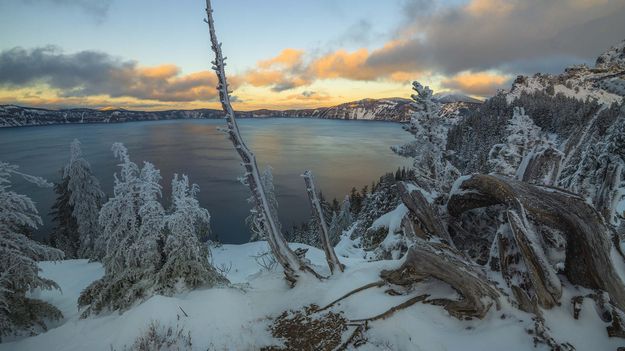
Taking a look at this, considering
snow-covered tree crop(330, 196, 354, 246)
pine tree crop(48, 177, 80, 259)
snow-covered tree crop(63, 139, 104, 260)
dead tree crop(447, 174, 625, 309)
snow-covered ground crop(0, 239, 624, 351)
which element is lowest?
snow-covered tree crop(330, 196, 354, 246)

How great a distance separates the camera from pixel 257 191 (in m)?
7.27

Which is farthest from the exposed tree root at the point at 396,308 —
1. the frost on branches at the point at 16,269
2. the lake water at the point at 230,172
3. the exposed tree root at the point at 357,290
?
the lake water at the point at 230,172

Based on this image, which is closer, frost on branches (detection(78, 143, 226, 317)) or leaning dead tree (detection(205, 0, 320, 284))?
leaning dead tree (detection(205, 0, 320, 284))

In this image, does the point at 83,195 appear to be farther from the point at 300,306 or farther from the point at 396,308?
the point at 396,308

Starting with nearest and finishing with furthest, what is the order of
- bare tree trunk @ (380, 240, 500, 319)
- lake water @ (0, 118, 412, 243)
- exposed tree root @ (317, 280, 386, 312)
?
bare tree trunk @ (380, 240, 500, 319), exposed tree root @ (317, 280, 386, 312), lake water @ (0, 118, 412, 243)

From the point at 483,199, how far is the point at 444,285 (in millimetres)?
1675

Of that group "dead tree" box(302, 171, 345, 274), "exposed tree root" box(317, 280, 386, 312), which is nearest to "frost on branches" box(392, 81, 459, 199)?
"dead tree" box(302, 171, 345, 274)

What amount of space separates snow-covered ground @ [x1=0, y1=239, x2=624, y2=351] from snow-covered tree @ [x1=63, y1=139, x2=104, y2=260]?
941 inches

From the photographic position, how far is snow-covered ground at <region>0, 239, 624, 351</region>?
4.18 meters

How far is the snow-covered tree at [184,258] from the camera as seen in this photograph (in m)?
7.82

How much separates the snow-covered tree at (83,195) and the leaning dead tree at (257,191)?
25002 mm

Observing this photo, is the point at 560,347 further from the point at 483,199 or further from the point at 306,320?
the point at 306,320

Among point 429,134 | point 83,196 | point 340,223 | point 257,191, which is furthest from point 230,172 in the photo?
point 257,191

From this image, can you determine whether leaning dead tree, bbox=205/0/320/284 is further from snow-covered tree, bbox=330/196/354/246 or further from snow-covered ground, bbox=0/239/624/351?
snow-covered tree, bbox=330/196/354/246
